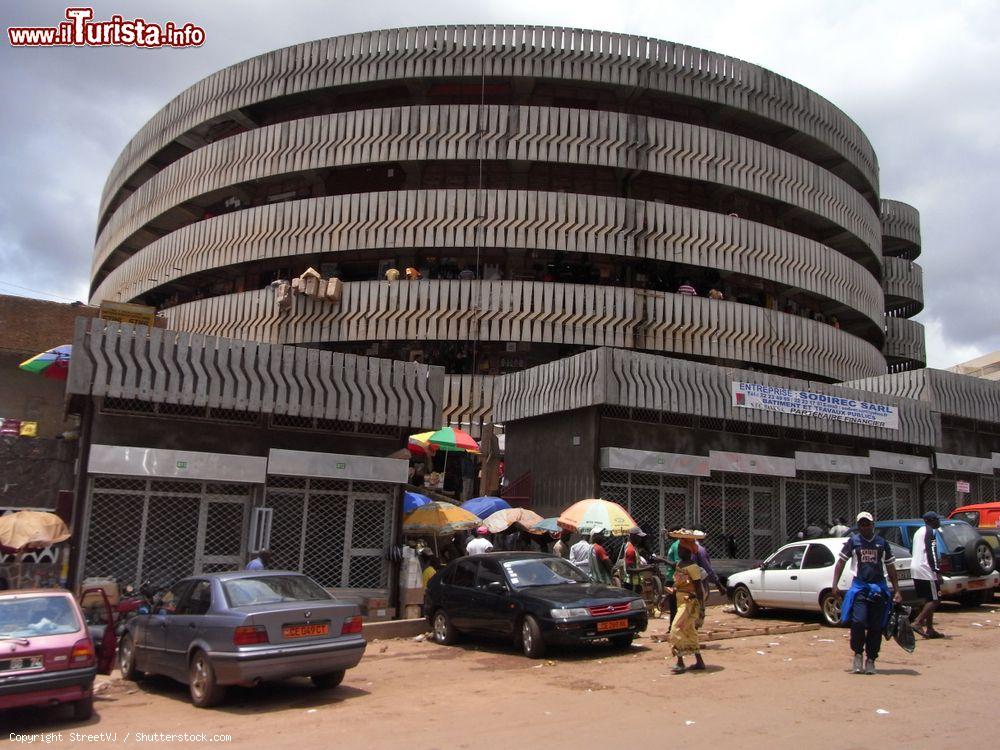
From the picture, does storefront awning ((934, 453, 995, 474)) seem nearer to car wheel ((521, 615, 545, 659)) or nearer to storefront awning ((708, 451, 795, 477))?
storefront awning ((708, 451, 795, 477))

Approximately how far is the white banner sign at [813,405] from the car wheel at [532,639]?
9.34 m

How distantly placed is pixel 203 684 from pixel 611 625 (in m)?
5.05

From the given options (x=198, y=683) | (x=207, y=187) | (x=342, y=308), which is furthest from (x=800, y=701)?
(x=207, y=187)

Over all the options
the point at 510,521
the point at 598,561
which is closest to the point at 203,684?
the point at 598,561

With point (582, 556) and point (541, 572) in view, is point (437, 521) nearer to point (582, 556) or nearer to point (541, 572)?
point (582, 556)

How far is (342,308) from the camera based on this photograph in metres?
28.1

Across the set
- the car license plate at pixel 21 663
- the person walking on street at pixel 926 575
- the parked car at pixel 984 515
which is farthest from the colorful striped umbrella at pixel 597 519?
the car license plate at pixel 21 663

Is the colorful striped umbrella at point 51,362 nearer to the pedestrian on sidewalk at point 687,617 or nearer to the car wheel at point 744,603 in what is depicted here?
the pedestrian on sidewalk at point 687,617

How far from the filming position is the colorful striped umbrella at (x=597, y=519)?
14883 mm

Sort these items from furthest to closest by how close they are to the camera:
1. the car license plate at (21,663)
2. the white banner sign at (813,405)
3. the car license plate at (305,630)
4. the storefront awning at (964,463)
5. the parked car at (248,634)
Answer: the storefront awning at (964,463)
the white banner sign at (813,405)
the car license plate at (305,630)
the parked car at (248,634)
the car license plate at (21,663)

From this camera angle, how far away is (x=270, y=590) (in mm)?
9219

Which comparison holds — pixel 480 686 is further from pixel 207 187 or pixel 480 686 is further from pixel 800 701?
pixel 207 187

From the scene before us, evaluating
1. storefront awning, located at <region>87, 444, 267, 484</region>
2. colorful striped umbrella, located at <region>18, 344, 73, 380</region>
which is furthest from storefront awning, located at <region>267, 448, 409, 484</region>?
colorful striped umbrella, located at <region>18, 344, 73, 380</region>

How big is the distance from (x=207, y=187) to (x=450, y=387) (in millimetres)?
12664
